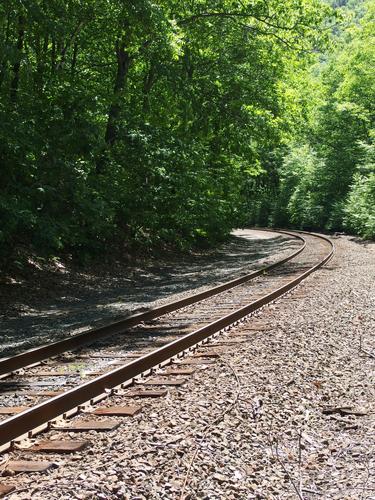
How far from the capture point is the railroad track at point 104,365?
4648 mm

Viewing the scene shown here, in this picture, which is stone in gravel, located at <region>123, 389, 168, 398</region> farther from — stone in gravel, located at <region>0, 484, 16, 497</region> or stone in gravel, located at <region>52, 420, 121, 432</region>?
A: stone in gravel, located at <region>0, 484, 16, 497</region>

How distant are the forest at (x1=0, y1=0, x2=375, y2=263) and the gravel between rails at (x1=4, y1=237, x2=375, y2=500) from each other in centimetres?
667

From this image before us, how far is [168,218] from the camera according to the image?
20672 mm

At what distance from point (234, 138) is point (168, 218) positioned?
3997 millimetres

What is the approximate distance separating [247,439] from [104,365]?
2.78 m

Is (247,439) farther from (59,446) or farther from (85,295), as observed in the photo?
(85,295)

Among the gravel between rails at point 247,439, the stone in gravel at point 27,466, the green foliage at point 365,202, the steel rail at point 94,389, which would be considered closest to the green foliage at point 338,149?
the green foliage at point 365,202

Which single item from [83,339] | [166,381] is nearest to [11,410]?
[166,381]

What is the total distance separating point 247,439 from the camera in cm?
434

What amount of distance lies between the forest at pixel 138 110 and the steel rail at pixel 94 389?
16.5 ft

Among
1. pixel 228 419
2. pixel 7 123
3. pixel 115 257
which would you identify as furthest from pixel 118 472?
pixel 115 257

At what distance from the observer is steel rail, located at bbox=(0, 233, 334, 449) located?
4.30m

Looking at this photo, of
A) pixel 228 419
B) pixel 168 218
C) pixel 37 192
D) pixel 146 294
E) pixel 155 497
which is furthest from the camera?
pixel 168 218

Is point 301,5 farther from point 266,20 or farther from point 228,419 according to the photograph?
point 228,419
